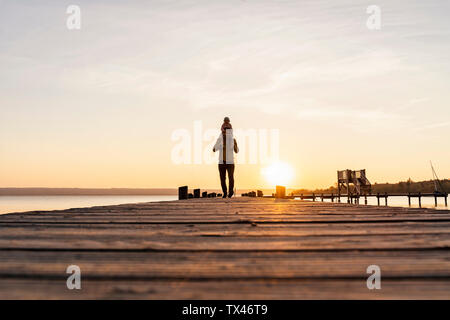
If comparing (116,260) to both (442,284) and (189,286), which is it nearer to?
(189,286)

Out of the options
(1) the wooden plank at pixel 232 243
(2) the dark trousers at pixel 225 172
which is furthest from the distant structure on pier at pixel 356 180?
(1) the wooden plank at pixel 232 243

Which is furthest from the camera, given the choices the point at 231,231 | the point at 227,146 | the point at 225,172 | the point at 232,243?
the point at 225,172

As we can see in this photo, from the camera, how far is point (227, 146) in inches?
413

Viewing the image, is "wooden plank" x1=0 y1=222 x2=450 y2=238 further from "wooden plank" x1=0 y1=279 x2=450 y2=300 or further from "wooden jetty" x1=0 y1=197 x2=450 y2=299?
"wooden plank" x1=0 y1=279 x2=450 y2=300

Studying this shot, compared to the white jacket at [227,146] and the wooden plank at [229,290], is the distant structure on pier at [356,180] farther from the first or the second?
the wooden plank at [229,290]

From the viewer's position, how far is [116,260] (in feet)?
5.92

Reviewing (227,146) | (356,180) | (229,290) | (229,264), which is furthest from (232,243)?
(356,180)

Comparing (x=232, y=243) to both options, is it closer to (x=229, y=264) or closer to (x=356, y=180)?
(x=229, y=264)

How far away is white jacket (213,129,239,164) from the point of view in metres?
10.5

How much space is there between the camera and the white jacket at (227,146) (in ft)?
34.3

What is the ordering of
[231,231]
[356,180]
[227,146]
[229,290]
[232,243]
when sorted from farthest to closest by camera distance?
1. [356,180]
2. [227,146]
3. [231,231]
4. [232,243]
5. [229,290]

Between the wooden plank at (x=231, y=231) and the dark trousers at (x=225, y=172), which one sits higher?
the dark trousers at (x=225, y=172)

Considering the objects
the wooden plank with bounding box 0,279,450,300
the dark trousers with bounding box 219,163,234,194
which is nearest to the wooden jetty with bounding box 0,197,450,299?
the wooden plank with bounding box 0,279,450,300
